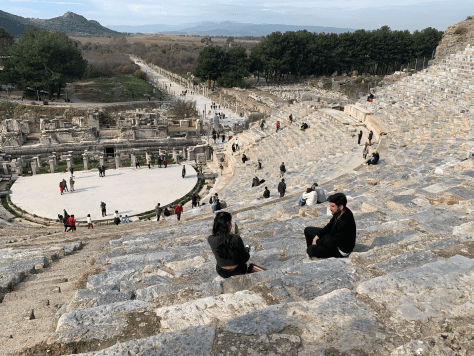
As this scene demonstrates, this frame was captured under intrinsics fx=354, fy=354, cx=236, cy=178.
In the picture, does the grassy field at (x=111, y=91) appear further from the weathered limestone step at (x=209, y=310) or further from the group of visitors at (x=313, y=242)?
the weathered limestone step at (x=209, y=310)

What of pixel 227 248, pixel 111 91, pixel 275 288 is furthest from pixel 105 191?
pixel 111 91

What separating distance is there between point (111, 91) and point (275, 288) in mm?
56919

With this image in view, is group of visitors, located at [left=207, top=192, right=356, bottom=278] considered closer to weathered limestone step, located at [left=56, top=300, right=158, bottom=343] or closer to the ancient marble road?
weathered limestone step, located at [left=56, top=300, right=158, bottom=343]

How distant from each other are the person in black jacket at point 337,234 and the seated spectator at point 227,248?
103 cm

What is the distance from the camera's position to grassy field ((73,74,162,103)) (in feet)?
173


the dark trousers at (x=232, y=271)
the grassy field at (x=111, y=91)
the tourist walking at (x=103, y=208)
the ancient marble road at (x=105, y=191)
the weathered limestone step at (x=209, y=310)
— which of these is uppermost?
the weathered limestone step at (x=209, y=310)

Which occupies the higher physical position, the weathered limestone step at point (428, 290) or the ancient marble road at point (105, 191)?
the weathered limestone step at point (428, 290)

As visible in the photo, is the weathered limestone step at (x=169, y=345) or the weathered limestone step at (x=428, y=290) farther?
the weathered limestone step at (x=428, y=290)

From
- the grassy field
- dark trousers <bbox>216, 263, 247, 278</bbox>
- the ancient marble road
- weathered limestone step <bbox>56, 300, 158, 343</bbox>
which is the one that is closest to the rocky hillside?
the ancient marble road

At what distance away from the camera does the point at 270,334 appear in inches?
112

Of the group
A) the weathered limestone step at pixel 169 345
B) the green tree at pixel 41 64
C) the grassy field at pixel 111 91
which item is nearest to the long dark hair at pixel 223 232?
the weathered limestone step at pixel 169 345

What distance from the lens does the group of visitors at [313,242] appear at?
432 centimetres

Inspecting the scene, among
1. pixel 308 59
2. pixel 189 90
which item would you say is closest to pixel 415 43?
pixel 308 59

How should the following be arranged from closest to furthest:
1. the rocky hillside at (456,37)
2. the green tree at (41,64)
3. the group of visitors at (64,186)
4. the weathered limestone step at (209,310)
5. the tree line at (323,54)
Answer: the weathered limestone step at (209,310)
the group of visitors at (64,186)
the rocky hillside at (456,37)
the green tree at (41,64)
the tree line at (323,54)
